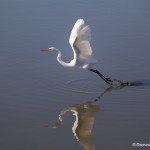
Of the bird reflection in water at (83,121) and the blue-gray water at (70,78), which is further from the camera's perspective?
the blue-gray water at (70,78)

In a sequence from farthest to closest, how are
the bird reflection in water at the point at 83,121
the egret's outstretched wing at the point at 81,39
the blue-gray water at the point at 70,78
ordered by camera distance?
the egret's outstretched wing at the point at 81,39 < the blue-gray water at the point at 70,78 < the bird reflection in water at the point at 83,121

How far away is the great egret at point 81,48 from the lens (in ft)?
29.5

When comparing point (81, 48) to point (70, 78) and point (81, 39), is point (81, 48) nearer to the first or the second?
point (81, 39)

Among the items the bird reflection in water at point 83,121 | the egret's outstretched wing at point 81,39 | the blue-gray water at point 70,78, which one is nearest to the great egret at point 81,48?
the egret's outstretched wing at point 81,39

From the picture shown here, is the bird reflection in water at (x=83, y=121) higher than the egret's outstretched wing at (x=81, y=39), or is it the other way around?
the egret's outstretched wing at (x=81, y=39)

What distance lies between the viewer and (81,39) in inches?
363

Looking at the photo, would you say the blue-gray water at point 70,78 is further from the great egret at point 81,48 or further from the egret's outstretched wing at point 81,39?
the egret's outstretched wing at point 81,39

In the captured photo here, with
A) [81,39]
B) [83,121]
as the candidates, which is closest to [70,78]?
[81,39]

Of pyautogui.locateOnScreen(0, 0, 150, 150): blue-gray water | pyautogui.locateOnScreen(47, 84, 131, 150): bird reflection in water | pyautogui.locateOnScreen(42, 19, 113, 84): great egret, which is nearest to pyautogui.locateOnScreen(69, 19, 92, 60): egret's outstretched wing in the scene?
pyautogui.locateOnScreen(42, 19, 113, 84): great egret

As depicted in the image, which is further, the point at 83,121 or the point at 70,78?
the point at 70,78

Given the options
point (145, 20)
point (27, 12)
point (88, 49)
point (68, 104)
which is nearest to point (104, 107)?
point (68, 104)

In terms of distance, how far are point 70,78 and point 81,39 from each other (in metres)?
1.00

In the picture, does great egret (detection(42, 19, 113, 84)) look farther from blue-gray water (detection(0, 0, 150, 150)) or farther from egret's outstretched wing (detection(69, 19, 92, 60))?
blue-gray water (detection(0, 0, 150, 150))

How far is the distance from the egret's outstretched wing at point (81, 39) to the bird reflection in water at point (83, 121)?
2.73 ft
